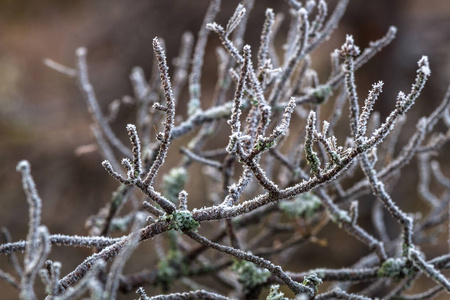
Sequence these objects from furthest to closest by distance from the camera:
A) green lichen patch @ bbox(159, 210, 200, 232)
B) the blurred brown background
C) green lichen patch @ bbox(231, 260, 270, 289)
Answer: the blurred brown background
green lichen patch @ bbox(231, 260, 270, 289)
green lichen patch @ bbox(159, 210, 200, 232)

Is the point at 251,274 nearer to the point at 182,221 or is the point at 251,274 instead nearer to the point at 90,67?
the point at 182,221

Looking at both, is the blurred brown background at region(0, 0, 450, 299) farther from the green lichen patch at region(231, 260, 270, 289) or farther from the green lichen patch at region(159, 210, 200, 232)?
the green lichen patch at region(159, 210, 200, 232)

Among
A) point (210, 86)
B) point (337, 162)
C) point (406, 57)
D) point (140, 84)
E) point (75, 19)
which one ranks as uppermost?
point (75, 19)

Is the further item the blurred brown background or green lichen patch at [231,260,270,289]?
the blurred brown background

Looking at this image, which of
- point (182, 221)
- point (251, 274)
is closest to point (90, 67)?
point (251, 274)

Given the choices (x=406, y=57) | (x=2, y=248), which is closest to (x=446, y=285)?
(x=2, y=248)

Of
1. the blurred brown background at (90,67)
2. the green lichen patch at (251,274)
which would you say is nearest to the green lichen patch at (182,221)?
the green lichen patch at (251,274)

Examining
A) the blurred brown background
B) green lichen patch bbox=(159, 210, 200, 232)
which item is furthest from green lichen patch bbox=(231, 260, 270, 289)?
the blurred brown background

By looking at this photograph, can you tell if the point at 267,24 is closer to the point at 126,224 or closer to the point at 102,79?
the point at 126,224

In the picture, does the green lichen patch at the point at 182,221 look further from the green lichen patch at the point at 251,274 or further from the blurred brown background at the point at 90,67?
the blurred brown background at the point at 90,67
